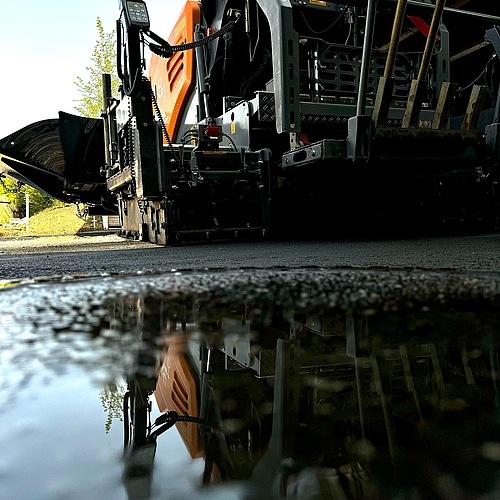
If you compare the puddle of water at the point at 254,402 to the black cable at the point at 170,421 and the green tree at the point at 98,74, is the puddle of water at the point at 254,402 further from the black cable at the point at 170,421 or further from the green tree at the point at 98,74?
the green tree at the point at 98,74

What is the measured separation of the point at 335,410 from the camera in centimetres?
50

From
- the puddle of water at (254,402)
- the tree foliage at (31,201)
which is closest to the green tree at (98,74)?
the tree foliage at (31,201)

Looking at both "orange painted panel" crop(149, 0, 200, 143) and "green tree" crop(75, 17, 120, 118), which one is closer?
"orange painted panel" crop(149, 0, 200, 143)

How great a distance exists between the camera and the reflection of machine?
37 cm

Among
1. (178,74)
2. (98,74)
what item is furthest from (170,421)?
(98,74)

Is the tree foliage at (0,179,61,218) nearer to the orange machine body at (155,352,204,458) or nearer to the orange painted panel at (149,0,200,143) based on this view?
the orange painted panel at (149,0,200,143)

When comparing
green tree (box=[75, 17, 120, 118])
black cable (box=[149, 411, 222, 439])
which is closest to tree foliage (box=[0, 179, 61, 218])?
green tree (box=[75, 17, 120, 118])

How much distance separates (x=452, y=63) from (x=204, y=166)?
274 centimetres

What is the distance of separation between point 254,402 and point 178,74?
20.2 ft

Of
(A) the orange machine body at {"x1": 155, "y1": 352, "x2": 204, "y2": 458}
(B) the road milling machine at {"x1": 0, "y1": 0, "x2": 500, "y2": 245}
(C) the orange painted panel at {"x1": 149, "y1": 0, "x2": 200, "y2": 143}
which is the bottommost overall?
(A) the orange machine body at {"x1": 155, "y1": 352, "x2": 204, "y2": 458}

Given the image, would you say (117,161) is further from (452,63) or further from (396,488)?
(396,488)

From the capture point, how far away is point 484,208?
4.77m

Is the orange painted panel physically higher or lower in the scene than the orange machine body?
higher

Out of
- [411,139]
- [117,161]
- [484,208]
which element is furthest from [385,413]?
[117,161]
